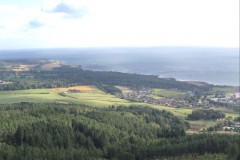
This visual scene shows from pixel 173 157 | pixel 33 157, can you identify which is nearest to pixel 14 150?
pixel 33 157

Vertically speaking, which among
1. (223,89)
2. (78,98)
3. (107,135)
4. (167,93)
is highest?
(223,89)

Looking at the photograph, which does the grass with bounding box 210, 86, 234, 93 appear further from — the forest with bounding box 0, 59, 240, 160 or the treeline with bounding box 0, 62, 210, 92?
the forest with bounding box 0, 59, 240, 160

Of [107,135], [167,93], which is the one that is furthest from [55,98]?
[107,135]

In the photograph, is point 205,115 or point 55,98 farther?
point 55,98

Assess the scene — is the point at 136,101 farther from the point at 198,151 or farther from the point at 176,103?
the point at 198,151

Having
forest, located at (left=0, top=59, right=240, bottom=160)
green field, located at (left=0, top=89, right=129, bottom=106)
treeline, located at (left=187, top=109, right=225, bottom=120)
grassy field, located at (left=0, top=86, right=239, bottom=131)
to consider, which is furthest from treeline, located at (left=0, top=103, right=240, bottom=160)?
green field, located at (left=0, top=89, right=129, bottom=106)

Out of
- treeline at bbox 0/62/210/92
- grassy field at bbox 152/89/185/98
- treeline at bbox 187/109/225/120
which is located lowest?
treeline at bbox 187/109/225/120

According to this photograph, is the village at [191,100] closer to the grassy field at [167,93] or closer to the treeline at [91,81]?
the grassy field at [167,93]

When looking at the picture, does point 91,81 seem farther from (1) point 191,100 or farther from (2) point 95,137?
(2) point 95,137
